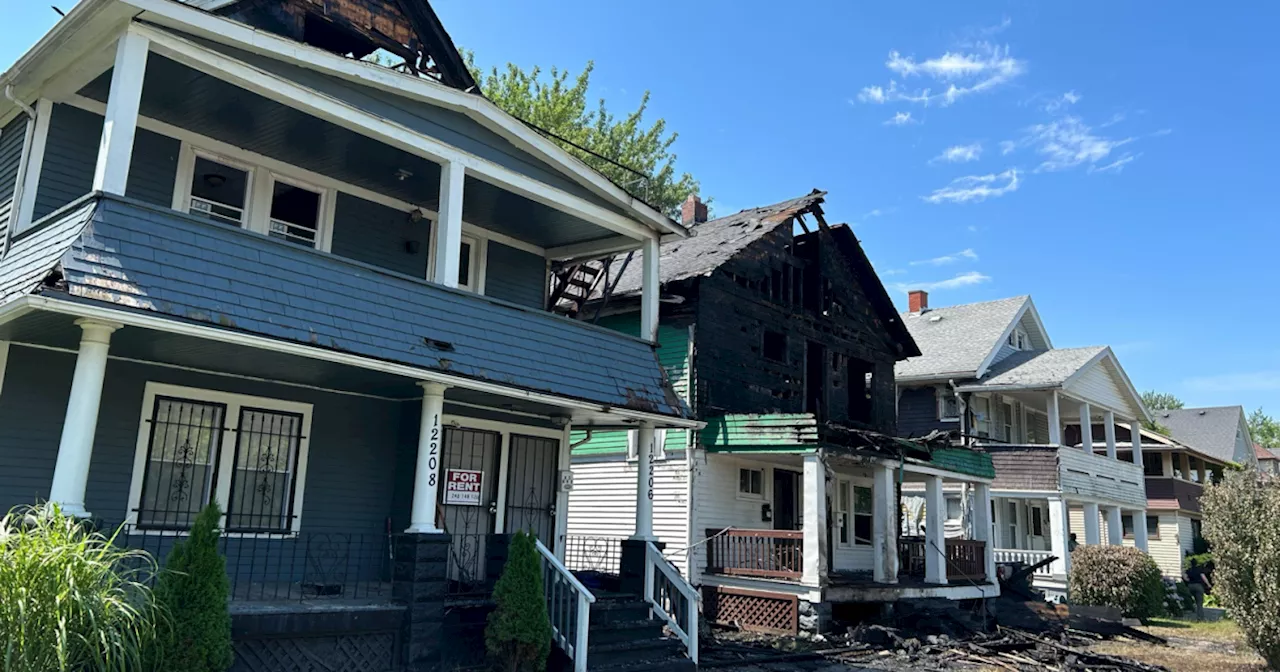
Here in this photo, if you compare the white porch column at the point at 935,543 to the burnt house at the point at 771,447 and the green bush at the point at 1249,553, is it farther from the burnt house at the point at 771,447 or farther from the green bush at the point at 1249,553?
the green bush at the point at 1249,553

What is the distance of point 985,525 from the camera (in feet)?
75.8

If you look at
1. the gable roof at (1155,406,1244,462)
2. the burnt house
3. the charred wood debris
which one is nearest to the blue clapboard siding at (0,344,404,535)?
the burnt house

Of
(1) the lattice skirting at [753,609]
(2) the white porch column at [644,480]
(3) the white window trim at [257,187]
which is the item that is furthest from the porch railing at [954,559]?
(3) the white window trim at [257,187]

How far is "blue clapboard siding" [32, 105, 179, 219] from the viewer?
1039cm

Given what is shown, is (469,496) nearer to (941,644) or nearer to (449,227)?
(449,227)

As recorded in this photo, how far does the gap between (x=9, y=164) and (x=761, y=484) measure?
15.0 meters

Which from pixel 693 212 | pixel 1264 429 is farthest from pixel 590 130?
pixel 1264 429

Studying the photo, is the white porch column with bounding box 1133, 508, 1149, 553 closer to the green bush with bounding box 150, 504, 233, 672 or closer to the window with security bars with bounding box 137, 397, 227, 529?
the window with security bars with bounding box 137, 397, 227, 529

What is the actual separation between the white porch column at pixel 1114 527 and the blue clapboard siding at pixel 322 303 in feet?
83.1

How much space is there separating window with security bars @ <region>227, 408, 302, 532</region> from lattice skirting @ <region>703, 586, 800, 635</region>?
30.1ft

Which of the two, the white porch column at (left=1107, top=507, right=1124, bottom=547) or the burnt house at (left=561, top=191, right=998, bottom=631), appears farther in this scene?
the white porch column at (left=1107, top=507, right=1124, bottom=547)

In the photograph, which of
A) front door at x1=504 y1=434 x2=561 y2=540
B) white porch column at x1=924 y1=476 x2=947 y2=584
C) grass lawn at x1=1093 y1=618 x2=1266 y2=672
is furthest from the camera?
white porch column at x1=924 y1=476 x2=947 y2=584

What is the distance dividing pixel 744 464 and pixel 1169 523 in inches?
1179

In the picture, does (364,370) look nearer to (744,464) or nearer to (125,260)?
(125,260)
